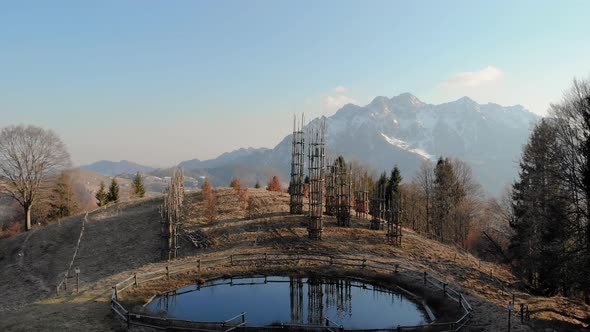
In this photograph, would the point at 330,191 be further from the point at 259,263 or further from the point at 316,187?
the point at 259,263

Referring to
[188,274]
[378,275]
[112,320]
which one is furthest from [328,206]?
[112,320]

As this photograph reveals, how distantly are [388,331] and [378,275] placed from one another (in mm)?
9594

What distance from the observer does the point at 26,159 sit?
4638cm

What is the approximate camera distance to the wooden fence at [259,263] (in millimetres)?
17938

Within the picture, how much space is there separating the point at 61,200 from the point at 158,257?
35.8 m

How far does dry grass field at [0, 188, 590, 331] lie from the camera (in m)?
19.7

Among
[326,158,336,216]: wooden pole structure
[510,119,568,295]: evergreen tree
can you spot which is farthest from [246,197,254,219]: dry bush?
[510,119,568,295]: evergreen tree

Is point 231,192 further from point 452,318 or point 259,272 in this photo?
point 452,318

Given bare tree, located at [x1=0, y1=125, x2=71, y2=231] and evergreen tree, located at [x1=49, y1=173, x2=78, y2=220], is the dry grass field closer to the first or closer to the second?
bare tree, located at [x1=0, y1=125, x2=71, y2=231]

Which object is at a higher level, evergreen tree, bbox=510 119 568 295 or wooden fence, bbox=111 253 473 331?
evergreen tree, bbox=510 119 568 295

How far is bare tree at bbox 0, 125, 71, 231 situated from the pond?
34.7 m

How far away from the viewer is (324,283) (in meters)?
25.8

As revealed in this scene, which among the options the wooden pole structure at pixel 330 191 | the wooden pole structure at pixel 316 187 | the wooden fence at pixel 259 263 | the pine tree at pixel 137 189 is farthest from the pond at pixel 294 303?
Answer: the pine tree at pixel 137 189

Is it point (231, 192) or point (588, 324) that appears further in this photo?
point (231, 192)
